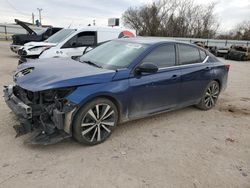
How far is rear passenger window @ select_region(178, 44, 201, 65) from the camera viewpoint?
15.0ft

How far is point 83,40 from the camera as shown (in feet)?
29.0

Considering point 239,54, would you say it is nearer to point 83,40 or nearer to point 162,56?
point 83,40

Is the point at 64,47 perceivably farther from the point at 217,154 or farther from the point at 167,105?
the point at 217,154

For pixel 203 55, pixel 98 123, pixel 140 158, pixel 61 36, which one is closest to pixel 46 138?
A: pixel 98 123

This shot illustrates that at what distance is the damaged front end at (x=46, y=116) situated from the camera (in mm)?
3125

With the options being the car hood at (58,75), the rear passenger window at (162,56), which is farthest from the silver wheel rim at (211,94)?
the car hood at (58,75)

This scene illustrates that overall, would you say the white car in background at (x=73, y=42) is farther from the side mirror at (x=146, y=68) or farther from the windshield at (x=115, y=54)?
the side mirror at (x=146, y=68)

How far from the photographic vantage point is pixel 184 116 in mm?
4938

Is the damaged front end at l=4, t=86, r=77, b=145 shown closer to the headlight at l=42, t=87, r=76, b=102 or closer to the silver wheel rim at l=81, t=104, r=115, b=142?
the headlight at l=42, t=87, r=76, b=102

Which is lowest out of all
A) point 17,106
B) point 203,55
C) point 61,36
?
point 17,106

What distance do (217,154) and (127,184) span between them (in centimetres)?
155

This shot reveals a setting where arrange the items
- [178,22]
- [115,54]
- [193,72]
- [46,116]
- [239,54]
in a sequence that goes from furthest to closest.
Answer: [178,22] → [239,54] → [193,72] → [115,54] → [46,116]

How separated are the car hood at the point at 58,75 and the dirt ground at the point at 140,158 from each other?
878mm

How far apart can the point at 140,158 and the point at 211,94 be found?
2.88 meters
